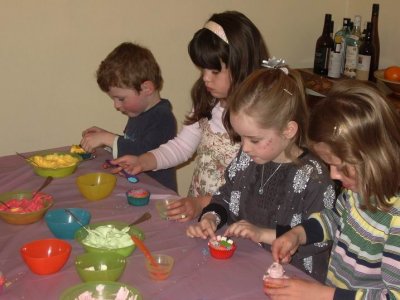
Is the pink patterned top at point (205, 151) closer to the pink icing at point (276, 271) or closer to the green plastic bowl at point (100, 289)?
the pink icing at point (276, 271)

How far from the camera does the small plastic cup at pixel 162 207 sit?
1554 millimetres

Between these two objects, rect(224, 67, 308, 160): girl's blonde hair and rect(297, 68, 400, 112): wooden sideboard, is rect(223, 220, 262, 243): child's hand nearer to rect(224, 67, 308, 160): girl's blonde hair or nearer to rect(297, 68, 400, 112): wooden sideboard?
rect(224, 67, 308, 160): girl's blonde hair

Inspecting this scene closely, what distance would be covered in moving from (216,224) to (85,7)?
153cm

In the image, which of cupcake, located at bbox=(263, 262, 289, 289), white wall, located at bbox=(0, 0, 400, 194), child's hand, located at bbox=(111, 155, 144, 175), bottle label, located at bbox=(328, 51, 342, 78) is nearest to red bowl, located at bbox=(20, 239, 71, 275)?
cupcake, located at bbox=(263, 262, 289, 289)

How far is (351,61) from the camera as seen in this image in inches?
107

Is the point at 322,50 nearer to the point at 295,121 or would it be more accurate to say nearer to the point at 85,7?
the point at 85,7

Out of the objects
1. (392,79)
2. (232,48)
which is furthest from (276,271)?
(392,79)

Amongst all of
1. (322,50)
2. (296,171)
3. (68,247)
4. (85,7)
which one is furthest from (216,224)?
(322,50)

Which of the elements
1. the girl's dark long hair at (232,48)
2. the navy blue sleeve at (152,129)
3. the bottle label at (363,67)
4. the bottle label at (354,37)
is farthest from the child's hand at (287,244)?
the bottle label at (354,37)

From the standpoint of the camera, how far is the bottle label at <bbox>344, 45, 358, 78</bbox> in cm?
272

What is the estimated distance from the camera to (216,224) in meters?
1.49

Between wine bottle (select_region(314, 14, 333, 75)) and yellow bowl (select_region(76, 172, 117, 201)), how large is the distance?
62.2 inches

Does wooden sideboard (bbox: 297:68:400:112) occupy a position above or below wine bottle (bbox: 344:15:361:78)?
below

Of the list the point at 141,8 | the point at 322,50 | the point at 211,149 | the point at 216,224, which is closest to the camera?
the point at 216,224
